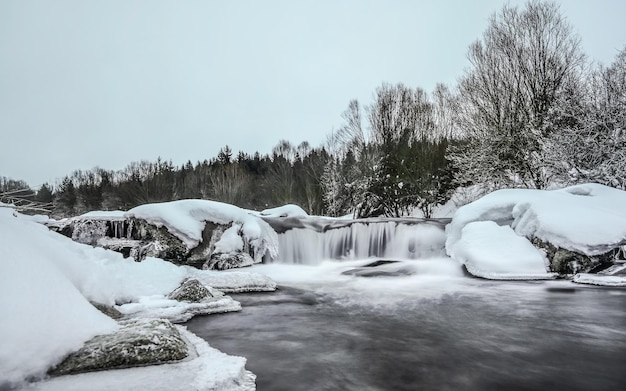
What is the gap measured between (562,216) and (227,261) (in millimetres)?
9359

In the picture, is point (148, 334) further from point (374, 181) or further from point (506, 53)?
point (374, 181)

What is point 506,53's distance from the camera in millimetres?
18453

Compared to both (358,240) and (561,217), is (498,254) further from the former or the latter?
(358,240)

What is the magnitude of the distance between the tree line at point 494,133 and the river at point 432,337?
2925 millimetres

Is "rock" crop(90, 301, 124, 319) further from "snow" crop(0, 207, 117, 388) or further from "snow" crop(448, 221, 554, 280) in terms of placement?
"snow" crop(448, 221, 554, 280)

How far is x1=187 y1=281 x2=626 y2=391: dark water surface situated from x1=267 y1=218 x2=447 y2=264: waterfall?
506cm

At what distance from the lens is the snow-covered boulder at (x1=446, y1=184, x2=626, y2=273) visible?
8.74 meters

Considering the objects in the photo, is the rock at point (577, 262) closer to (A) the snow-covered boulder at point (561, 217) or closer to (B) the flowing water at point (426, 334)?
(A) the snow-covered boulder at point (561, 217)

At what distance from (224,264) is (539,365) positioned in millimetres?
9118

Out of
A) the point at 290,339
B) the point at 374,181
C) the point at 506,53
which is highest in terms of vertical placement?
the point at 506,53

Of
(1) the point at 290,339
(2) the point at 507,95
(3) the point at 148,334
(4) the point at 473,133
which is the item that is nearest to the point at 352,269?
(1) the point at 290,339

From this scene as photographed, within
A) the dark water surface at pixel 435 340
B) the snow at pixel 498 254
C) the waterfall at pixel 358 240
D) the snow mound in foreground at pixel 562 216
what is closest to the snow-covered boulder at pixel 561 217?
the snow mound in foreground at pixel 562 216

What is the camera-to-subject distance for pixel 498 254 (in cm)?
966

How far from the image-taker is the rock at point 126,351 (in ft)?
9.99
